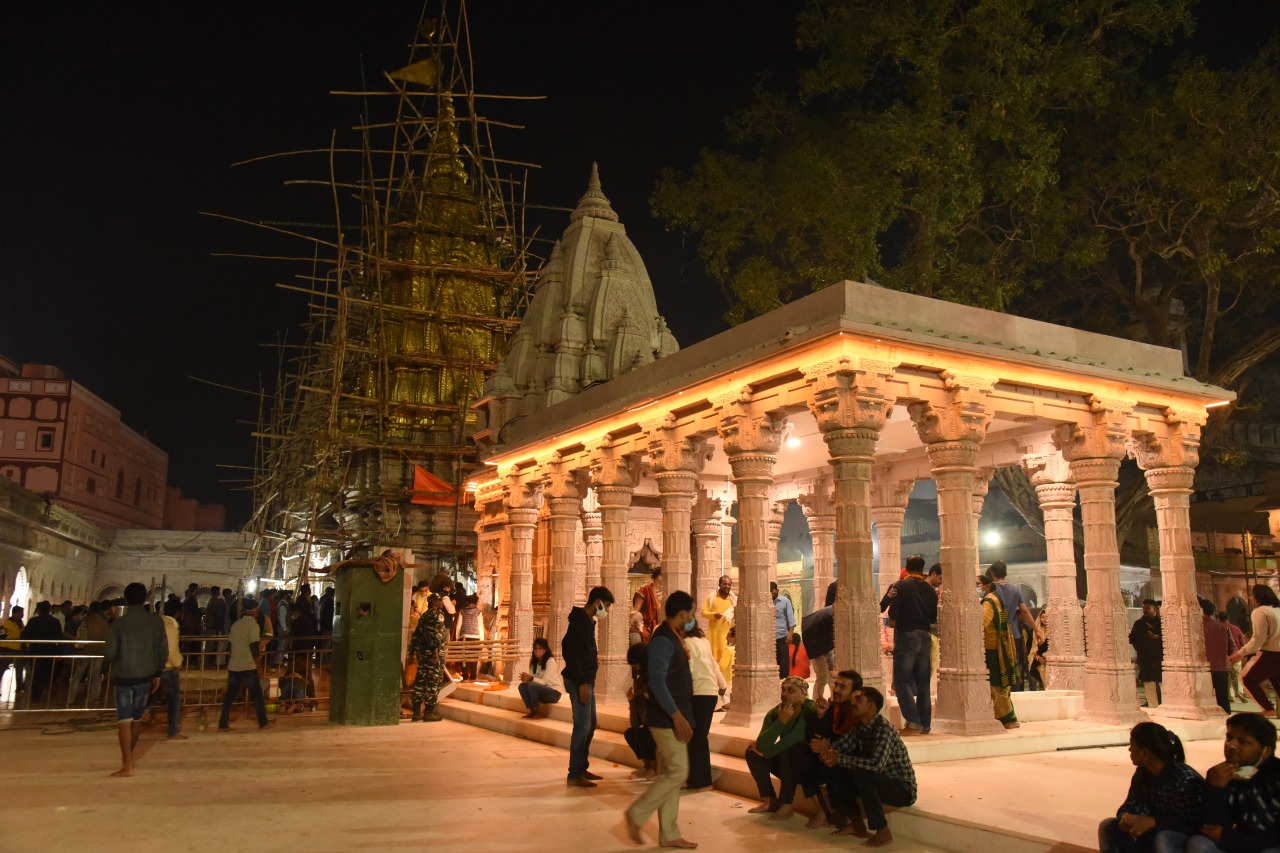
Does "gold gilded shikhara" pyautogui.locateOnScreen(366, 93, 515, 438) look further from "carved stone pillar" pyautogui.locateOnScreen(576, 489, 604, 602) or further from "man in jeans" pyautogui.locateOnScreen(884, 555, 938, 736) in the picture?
"man in jeans" pyautogui.locateOnScreen(884, 555, 938, 736)

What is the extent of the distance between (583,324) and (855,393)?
11.2m

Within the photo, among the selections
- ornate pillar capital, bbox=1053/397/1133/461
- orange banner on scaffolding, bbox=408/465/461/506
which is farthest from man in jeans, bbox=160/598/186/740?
orange banner on scaffolding, bbox=408/465/461/506

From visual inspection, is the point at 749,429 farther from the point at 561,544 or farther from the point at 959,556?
the point at 561,544

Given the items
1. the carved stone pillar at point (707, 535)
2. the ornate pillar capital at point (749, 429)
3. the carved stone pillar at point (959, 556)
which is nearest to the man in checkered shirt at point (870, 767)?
the carved stone pillar at point (959, 556)

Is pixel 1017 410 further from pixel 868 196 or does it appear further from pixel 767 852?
pixel 868 196

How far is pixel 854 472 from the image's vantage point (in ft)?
33.4

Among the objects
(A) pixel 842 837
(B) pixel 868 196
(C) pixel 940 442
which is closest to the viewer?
(A) pixel 842 837

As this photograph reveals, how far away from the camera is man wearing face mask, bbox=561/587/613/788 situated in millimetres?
8992

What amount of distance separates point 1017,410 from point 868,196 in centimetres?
963

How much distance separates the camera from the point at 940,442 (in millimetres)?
10734

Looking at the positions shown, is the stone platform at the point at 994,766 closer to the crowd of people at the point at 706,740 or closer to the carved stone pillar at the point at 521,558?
the crowd of people at the point at 706,740

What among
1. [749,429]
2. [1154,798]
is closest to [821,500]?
[749,429]

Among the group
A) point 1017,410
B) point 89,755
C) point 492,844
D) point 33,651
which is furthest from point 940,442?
point 33,651

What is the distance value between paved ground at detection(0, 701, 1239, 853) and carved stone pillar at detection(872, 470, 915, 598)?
18.6 feet
